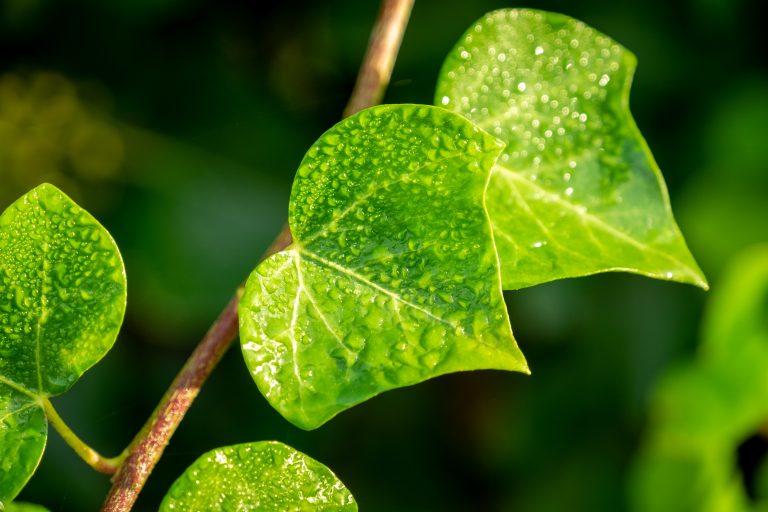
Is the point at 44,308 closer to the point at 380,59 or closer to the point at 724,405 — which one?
the point at 380,59

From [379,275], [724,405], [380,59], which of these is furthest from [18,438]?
[724,405]

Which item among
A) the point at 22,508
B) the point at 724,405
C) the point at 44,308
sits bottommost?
the point at 724,405

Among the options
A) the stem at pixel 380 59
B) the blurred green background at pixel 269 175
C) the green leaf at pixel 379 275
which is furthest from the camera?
the blurred green background at pixel 269 175

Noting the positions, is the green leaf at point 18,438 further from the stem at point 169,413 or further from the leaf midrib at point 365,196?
the leaf midrib at point 365,196

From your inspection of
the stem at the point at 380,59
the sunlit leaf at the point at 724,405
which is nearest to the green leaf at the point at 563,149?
the stem at the point at 380,59

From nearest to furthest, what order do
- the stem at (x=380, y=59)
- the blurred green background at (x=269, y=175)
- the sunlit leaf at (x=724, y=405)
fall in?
the stem at (x=380, y=59), the sunlit leaf at (x=724, y=405), the blurred green background at (x=269, y=175)
